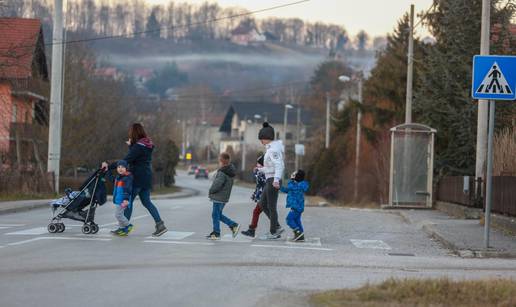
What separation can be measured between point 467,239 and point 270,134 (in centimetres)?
417

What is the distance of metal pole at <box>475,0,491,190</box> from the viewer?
21725mm

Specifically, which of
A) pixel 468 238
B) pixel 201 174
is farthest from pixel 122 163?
pixel 201 174

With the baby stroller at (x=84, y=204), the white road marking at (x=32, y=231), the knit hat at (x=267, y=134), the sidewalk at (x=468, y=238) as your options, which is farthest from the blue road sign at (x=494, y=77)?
the white road marking at (x=32, y=231)

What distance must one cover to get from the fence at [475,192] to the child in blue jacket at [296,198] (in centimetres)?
526

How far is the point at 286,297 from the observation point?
9.37m

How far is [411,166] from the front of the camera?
31.2m

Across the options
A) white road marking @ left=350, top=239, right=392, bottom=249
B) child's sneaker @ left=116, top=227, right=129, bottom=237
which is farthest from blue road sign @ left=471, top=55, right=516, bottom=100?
child's sneaker @ left=116, top=227, right=129, bottom=237

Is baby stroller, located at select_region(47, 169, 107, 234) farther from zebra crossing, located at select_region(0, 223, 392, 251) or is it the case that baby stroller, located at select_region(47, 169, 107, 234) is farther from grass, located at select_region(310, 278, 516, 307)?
grass, located at select_region(310, 278, 516, 307)

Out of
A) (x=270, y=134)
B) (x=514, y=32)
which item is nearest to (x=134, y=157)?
(x=270, y=134)

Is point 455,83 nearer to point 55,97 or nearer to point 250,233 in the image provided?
point 55,97

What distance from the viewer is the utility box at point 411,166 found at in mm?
30969

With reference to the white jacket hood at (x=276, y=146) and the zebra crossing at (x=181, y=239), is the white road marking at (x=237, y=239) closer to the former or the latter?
the zebra crossing at (x=181, y=239)

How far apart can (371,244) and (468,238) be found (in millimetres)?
1964

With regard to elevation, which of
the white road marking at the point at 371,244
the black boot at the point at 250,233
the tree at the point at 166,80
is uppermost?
the tree at the point at 166,80
